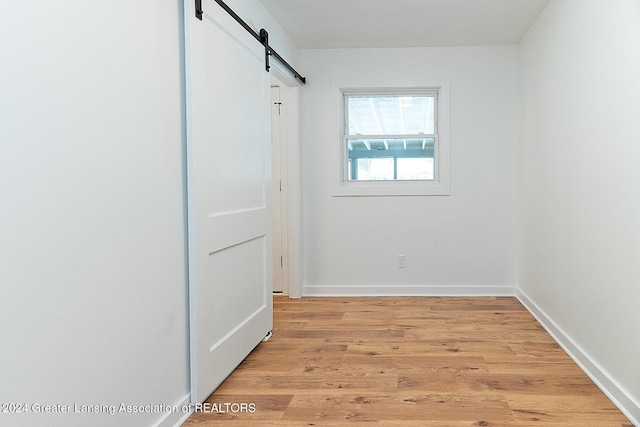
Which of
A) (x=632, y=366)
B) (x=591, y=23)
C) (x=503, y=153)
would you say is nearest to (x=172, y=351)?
(x=632, y=366)

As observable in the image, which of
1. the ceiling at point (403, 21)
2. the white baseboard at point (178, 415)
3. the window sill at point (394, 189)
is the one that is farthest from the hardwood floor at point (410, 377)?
the ceiling at point (403, 21)

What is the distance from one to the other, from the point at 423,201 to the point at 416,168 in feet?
1.09

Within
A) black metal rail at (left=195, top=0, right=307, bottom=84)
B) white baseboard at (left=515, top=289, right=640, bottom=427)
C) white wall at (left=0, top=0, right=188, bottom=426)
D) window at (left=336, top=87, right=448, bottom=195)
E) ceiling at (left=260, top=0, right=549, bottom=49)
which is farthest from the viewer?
window at (left=336, top=87, right=448, bottom=195)

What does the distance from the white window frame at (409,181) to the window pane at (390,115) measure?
6cm

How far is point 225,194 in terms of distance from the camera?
8.91ft

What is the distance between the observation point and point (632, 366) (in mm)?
2291

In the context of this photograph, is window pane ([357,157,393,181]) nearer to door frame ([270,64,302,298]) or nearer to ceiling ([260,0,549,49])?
door frame ([270,64,302,298])

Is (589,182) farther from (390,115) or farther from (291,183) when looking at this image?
(291,183)

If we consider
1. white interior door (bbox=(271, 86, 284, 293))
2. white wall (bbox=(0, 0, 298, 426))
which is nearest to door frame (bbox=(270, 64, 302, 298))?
white interior door (bbox=(271, 86, 284, 293))

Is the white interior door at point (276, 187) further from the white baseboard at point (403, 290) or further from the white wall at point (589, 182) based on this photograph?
the white wall at point (589, 182)

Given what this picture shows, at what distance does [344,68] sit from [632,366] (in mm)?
3420

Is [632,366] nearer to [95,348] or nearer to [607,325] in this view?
[607,325]

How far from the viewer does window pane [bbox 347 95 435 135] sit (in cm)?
495

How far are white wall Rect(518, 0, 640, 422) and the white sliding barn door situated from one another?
1.86 m
